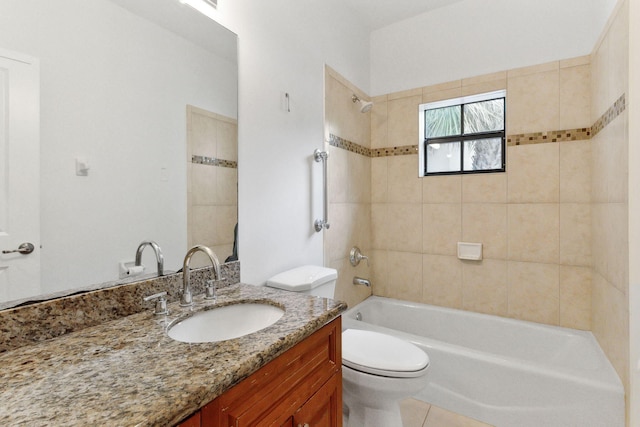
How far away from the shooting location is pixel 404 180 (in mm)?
2611

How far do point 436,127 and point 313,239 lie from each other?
4.96 ft

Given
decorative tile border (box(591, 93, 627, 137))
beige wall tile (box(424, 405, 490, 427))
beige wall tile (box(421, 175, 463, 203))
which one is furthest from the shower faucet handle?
decorative tile border (box(591, 93, 627, 137))

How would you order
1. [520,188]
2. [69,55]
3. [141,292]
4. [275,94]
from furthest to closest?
[520,188], [275,94], [141,292], [69,55]

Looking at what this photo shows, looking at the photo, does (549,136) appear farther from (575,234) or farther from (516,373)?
(516,373)

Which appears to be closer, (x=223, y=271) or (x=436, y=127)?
(x=223, y=271)

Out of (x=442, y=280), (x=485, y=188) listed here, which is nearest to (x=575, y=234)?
(x=485, y=188)

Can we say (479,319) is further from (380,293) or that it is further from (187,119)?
(187,119)

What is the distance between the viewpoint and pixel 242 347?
0.78 metres

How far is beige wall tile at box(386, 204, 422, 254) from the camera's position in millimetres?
2568

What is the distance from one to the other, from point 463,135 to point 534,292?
1282mm

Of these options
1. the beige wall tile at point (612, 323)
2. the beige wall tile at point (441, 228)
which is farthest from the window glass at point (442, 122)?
the beige wall tile at point (612, 323)

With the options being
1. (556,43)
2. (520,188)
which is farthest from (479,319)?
(556,43)

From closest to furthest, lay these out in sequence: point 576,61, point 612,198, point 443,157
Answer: point 612,198
point 576,61
point 443,157

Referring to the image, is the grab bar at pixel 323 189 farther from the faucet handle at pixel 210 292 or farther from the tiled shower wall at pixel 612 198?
the tiled shower wall at pixel 612 198
